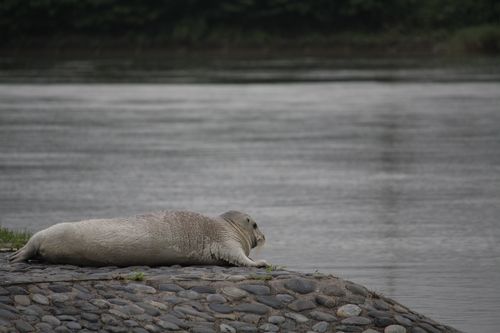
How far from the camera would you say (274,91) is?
48.8m

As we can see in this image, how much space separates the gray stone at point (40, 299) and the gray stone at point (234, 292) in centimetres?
148

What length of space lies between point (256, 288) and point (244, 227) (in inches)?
76.1

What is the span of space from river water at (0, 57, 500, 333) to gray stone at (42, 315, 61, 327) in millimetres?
3834

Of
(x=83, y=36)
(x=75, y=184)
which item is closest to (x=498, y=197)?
(x=75, y=184)

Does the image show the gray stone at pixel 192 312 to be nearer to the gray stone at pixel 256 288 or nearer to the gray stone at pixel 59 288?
the gray stone at pixel 256 288

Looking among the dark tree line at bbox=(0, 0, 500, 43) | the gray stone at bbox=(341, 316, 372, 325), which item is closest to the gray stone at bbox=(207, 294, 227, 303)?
the gray stone at bbox=(341, 316, 372, 325)

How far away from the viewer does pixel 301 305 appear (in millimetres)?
11242

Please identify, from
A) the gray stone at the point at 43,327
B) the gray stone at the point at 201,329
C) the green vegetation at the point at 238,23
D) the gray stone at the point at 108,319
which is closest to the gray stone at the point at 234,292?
the gray stone at the point at 201,329

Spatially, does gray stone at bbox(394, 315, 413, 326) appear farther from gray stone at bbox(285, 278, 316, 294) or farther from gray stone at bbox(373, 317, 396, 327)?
gray stone at bbox(285, 278, 316, 294)

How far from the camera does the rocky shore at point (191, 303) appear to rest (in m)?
10.6

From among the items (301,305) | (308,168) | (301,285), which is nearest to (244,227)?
(301,285)

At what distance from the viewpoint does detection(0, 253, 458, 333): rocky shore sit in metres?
10.6

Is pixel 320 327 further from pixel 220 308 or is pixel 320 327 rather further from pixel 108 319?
pixel 108 319

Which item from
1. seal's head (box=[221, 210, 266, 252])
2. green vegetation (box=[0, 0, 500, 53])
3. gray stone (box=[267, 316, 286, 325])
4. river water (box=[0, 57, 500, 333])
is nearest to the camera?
gray stone (box=[267, 316, 286, 325])
